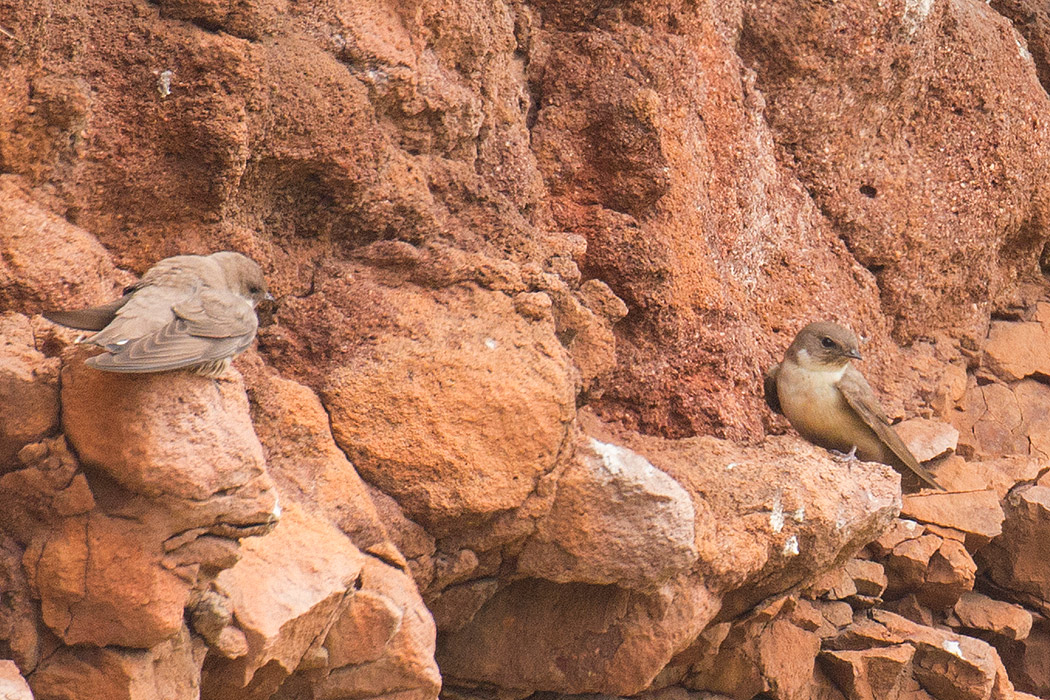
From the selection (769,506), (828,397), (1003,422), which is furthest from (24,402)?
(1003,422)

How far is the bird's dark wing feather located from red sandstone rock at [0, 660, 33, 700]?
0.82 metres

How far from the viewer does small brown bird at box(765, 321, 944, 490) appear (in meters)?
5.70

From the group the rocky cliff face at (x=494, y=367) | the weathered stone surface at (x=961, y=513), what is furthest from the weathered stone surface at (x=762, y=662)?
the weathered stone surface at (x=961, y=513)

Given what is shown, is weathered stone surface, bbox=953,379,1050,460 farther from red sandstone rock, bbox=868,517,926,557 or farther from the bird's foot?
the bird's foot

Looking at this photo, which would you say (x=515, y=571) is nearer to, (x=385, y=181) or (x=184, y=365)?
(x=385, y=181)

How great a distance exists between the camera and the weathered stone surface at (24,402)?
3.12 m

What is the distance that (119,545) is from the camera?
3.13 m

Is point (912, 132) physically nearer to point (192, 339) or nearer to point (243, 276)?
point (243, 276)

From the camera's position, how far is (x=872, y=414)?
582 centimetres

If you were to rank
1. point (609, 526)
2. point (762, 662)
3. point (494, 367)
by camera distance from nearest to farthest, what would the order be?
point (494, 367) → point (609, 526) → point (762, 662)

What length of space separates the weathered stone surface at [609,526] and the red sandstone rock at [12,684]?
204 centimetres

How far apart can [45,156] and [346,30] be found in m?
1.24

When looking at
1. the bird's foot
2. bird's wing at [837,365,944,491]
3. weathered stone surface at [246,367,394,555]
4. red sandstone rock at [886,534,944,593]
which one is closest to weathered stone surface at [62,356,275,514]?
weathered stone surface at [246,367,394,555]

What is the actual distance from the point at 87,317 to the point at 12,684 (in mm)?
907
